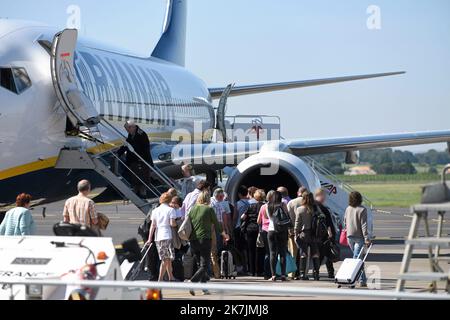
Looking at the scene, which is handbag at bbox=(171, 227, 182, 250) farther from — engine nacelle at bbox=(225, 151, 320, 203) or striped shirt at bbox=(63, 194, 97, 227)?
engine nacelle at bbox=(225, 151, 320, 203)

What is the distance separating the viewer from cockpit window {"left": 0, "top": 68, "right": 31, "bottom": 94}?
1856 cm

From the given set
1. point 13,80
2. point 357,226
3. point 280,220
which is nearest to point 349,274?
point 357,226

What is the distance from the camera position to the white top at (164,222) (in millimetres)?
17078

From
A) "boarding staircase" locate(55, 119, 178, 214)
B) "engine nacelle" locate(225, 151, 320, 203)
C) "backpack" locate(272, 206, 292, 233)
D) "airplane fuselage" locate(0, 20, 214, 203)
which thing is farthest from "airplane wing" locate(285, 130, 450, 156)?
"backpack" locate(272, 206, 292, 233)

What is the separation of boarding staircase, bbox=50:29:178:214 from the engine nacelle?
1.64 m

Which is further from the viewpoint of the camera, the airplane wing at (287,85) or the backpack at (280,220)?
the airplane wing at (287,85)

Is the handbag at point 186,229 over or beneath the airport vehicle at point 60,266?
beneath

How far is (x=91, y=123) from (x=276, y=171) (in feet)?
14.9

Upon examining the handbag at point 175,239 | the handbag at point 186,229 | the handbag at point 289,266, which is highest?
the handbag at point 186,229

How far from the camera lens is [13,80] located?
18.7 m

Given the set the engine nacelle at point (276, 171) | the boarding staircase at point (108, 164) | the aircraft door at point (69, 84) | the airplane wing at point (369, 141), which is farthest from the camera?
the airplane wing at point (369, 141)

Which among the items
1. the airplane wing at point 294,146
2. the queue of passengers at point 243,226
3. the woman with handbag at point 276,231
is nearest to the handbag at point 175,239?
the queue of passengers at point 243,226

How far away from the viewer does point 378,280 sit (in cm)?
1798

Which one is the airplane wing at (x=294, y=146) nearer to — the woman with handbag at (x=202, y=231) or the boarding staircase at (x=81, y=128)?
the boarding staircase at (x=81, y=128)
